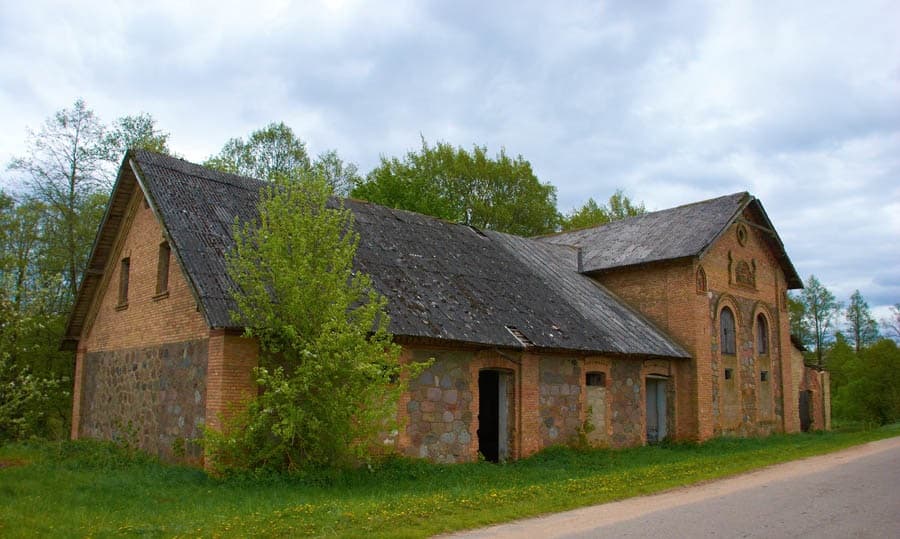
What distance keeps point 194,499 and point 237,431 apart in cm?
148

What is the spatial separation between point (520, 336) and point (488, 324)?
32.7 inches

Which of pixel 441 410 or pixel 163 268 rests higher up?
pixel 163 268

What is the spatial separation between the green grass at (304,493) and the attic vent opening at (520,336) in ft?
8.09

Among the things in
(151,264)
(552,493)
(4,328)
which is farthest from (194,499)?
(151,264)

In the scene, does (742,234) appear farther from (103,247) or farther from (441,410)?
(103,247)

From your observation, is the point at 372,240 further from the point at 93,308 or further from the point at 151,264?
the point at 93,308

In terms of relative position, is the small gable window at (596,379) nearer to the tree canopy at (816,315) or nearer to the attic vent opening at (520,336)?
the attic vent opening at (520,336)

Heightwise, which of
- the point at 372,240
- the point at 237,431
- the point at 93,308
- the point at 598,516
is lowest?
the point at 598,516

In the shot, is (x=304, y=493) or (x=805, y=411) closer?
(x=304, y=493)

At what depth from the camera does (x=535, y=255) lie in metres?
23.8

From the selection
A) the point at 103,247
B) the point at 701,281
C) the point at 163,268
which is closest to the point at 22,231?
the point at 103,247

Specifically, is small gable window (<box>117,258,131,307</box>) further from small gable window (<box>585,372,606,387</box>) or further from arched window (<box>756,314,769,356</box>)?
arched window (<box>756,314,769,356</box>)

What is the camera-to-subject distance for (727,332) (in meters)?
23.2

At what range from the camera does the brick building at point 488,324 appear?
1420cm
